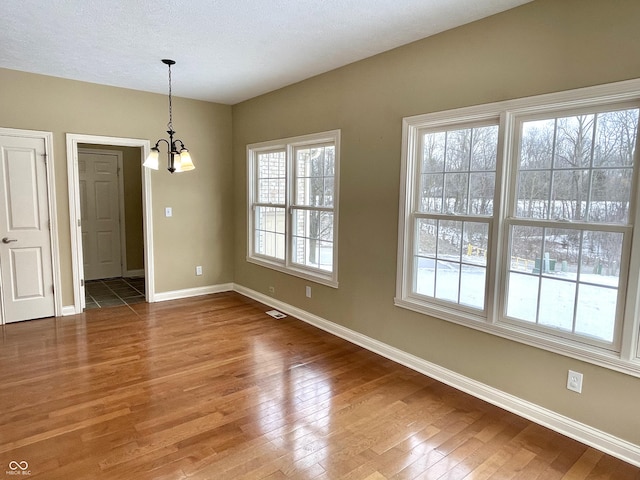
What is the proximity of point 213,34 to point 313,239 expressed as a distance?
221cm

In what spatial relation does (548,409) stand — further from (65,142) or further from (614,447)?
(65,142)

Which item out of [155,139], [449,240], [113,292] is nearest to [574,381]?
[449,240]

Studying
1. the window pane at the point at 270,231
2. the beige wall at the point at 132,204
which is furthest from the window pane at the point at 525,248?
the beige wall at the point at 132,204

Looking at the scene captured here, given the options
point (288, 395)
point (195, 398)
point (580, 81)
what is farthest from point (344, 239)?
point (580, 81)

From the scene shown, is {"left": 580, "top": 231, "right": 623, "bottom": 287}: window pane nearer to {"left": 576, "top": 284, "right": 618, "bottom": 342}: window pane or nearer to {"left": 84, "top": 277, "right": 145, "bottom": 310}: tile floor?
{"left": 576, "top": 284, "right": 618, "bottom": 342}: window pane

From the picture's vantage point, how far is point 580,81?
7.34ft

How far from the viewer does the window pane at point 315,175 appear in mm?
4086

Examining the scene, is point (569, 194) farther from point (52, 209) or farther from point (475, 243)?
point (52, 209)

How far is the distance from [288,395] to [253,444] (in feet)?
1.94

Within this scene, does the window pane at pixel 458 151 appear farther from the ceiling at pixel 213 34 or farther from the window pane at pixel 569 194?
the ceiling at pixel 213 34

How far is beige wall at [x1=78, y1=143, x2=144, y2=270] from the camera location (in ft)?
21.1

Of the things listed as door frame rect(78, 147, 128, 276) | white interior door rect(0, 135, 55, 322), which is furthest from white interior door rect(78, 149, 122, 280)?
white interior door rect(0, 135, 55, 322)

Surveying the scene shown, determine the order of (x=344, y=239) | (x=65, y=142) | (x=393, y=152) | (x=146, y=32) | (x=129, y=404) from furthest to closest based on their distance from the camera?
1. (x=65, y=142)
2. (x=344, y=239)
3. (x=393, y=152)
4. (x=146, y=32)
5. (x=129, y=404)

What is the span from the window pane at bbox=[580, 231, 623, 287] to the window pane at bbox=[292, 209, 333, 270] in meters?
2.31
